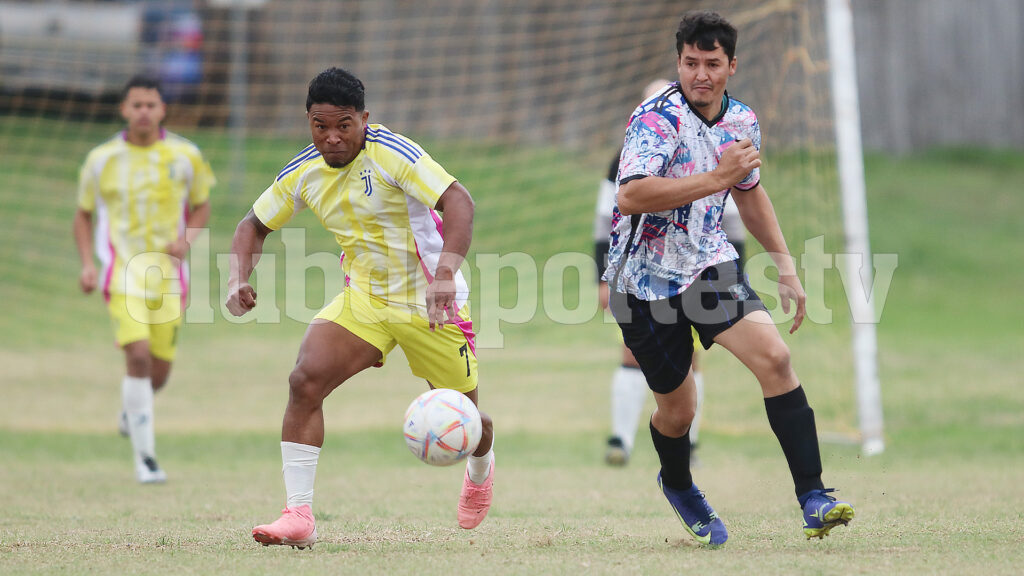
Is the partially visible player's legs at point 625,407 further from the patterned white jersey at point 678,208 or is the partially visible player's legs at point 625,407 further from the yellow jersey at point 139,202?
the patterned white jersey at point 678,208

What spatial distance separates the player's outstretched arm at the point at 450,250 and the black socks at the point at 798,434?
1.41 m

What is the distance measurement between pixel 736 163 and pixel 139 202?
5.05 metres

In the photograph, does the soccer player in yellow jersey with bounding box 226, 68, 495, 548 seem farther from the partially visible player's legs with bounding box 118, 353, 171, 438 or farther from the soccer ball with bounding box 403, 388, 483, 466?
the partially visible player's legs with bounding box 118, 353, 171, 438

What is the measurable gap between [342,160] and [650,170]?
1.38 m

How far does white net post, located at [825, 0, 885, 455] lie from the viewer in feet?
30.3

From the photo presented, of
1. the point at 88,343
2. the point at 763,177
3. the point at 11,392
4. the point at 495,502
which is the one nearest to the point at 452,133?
the point at 763,177

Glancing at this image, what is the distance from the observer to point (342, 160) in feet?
17.3

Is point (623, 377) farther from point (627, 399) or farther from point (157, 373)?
point (157, 373)

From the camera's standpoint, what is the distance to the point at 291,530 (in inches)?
196

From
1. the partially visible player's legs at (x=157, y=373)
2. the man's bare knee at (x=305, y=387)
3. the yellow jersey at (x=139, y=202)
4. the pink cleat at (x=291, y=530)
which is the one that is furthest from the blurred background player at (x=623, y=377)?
the pink cleat at (x=291, y=530)

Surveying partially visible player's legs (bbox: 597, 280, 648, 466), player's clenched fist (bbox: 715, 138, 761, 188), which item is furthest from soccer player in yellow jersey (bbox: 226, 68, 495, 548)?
partially visible player's legs (bbox: 597, 280, 648, 466)

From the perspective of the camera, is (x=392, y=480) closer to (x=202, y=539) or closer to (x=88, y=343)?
(x=202, y=539)

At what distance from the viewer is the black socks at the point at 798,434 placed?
16.2 ft
